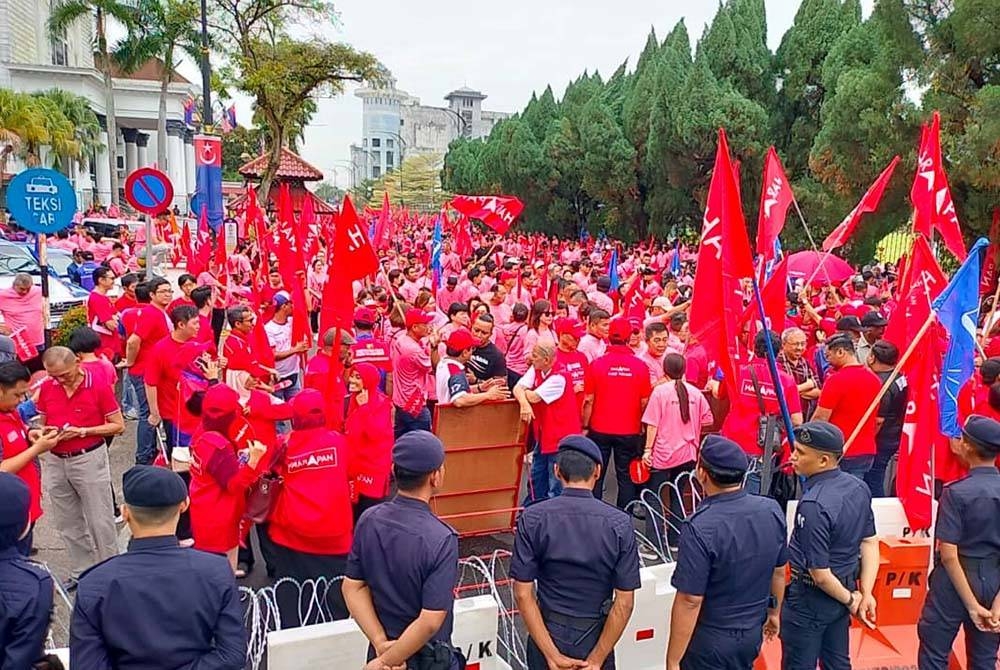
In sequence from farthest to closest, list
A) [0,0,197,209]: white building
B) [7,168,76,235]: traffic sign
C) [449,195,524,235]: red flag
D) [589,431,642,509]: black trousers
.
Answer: [0,0,197,209]: white building
[449,195,524,235]: red flag
[7,168,76,235]: traffic sign
[589,431,642,509]: black trousers

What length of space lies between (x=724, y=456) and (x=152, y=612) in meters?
2.29

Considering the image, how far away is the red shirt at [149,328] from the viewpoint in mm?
7645

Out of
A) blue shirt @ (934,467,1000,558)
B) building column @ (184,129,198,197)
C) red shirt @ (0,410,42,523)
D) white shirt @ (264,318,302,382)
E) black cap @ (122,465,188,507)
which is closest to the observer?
black cap @ (122,465,188,507)

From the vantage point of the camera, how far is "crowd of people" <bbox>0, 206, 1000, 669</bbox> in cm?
295

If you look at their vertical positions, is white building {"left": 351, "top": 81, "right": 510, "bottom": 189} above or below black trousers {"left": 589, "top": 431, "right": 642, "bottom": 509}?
above

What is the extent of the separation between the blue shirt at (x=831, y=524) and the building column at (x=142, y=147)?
65.3 meters

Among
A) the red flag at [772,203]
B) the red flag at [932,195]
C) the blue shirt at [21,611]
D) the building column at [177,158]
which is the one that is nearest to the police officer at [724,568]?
the blue shirt at [21,611]

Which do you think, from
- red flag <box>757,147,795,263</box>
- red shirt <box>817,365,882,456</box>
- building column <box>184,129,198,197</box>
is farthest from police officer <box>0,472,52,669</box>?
building column <box>184,129,198,197</box>

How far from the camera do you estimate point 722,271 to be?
536 cm

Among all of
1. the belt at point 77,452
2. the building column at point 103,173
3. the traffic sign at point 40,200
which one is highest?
the building column at point 103,173

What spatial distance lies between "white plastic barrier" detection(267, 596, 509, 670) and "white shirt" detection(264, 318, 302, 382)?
16.6 ft

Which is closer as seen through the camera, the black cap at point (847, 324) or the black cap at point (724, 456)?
the black cap at point (724, 456)

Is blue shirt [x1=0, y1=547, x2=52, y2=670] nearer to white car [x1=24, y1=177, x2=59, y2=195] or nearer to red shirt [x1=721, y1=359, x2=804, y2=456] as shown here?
red shirt [x1=721, y1=359, x2=804, y2=456]

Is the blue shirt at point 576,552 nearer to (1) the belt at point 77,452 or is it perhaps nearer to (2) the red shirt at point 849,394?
(2) the red shirt at point 849,394
